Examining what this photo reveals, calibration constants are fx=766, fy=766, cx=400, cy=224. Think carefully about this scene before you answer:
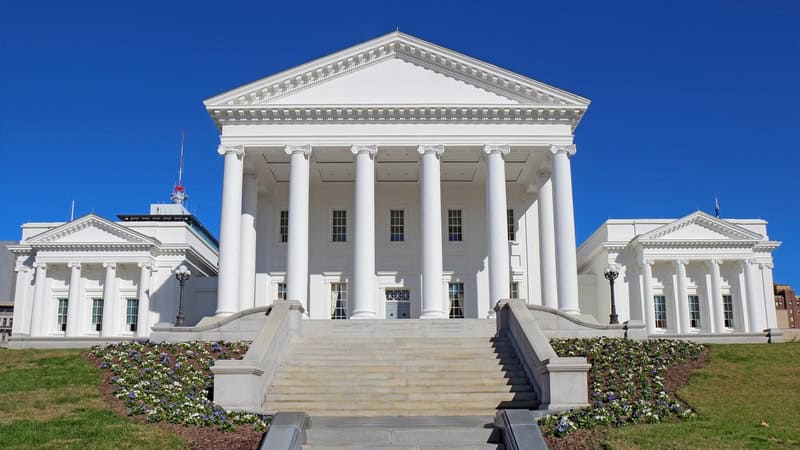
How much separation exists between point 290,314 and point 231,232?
Result: 1127 cm

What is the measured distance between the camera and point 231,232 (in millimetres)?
37281

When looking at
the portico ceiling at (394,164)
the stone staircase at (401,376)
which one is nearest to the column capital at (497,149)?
the portico ceiling at (394,164)

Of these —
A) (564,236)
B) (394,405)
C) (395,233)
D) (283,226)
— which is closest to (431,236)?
(564,236)

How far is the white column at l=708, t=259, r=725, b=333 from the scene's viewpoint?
51188 millimetres

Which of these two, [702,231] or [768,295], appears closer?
[702,231]

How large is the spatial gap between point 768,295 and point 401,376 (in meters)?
39.8

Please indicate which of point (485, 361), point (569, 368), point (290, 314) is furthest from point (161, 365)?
point (569, 368)

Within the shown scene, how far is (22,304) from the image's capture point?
52.4 m

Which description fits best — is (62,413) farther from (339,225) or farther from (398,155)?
(339,225)

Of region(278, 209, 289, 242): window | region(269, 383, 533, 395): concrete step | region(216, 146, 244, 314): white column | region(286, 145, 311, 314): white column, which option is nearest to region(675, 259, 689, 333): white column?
region(278, 209, 289, 242): window

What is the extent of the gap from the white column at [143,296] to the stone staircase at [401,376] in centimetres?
2478

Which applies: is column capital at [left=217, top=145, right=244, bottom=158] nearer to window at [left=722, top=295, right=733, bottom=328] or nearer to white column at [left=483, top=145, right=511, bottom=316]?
white column at [left=483, top=145, right=511, bottom=316]

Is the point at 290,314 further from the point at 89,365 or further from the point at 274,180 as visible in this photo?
the point at 274,180

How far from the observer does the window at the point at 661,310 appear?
5234cm
